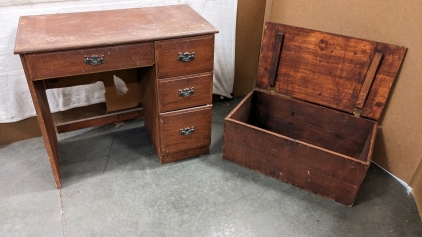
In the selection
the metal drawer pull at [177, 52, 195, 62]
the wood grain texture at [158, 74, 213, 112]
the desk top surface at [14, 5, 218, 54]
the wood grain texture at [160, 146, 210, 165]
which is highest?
the desk top surface at [14, 5, 218, 54]

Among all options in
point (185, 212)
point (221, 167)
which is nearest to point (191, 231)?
point (185, 212)

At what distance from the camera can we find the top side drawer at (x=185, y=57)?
153 cm

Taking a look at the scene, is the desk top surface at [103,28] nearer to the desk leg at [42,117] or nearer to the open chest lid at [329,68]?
the desk leg at [42,117]

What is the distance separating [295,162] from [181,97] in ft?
2.20

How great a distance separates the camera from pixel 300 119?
1.99m

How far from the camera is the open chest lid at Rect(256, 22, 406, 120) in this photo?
1.63m

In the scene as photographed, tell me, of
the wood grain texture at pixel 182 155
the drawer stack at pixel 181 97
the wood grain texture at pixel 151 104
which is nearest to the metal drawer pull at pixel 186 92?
the drawer stack at pixel 181 97

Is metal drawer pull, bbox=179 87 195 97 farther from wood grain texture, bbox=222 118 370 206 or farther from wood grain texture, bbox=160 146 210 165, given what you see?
wood grain texture, bbox=160 146 210 165

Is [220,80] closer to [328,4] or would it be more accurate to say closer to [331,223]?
[328,4]

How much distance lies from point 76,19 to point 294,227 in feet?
4.82

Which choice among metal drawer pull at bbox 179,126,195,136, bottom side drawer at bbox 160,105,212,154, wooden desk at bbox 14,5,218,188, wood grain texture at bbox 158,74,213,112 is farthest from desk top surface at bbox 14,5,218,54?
metal drawer pull at bbox 179,126,195,136

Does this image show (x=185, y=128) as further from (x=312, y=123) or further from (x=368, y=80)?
(x=368, y=80)

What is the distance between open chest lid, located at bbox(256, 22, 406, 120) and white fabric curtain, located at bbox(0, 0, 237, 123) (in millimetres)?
406

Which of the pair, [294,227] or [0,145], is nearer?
[294,227]
